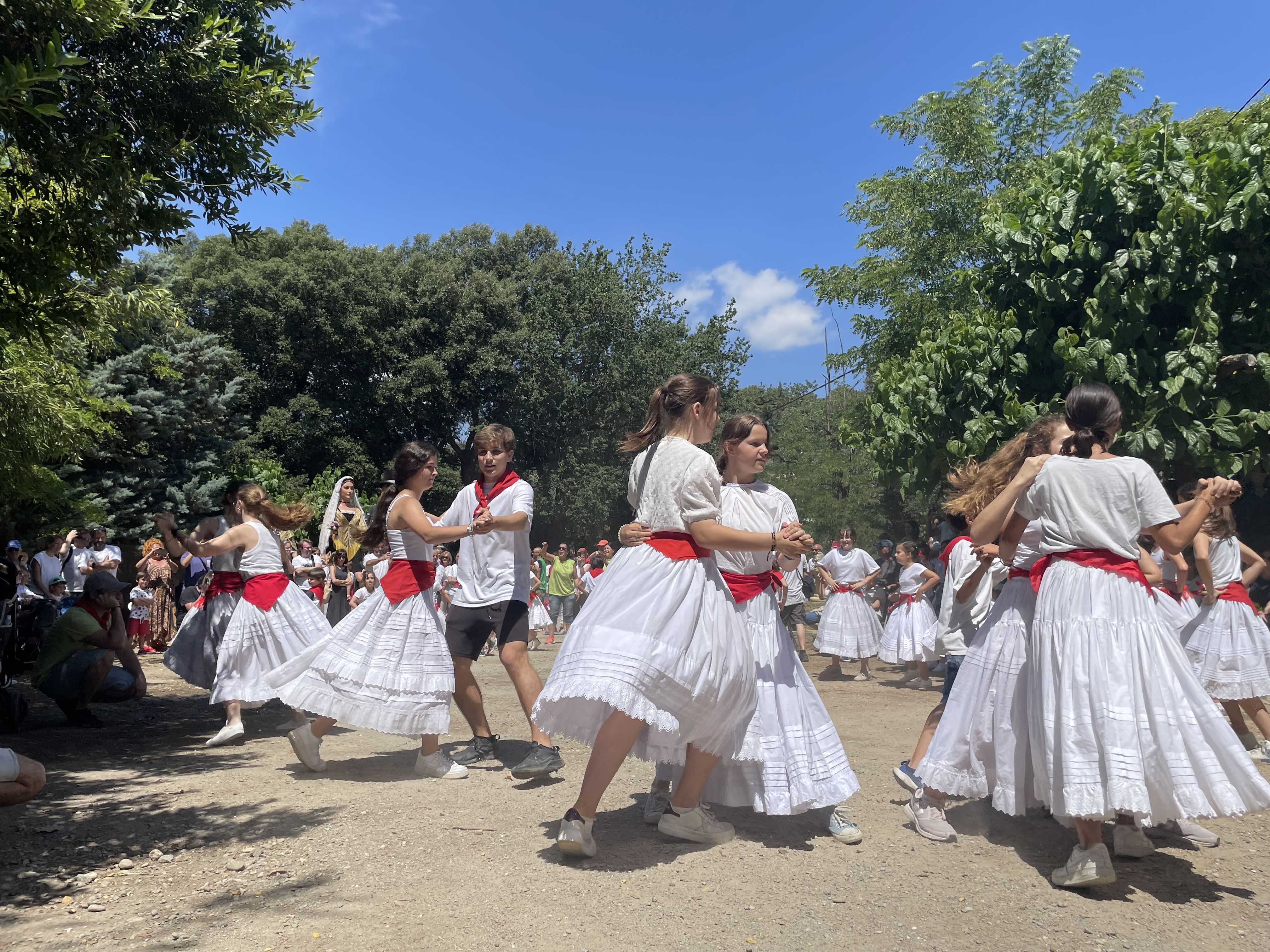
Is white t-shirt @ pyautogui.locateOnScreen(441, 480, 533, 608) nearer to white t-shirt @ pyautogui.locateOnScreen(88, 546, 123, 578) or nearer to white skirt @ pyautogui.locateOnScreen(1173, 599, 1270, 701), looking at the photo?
white skirt @ pyautogui.locateOnScreen(1173, 599, 1270, 701)

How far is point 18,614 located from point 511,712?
17.9 ft

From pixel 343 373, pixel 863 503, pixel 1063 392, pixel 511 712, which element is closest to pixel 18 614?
pixel 511 712

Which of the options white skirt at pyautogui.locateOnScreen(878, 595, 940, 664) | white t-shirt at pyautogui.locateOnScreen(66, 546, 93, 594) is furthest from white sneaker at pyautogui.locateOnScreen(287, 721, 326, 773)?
white t-shirt at pyautogui.locateOnScreen(66, 546, 93, 594)

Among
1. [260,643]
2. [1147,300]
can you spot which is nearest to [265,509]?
[260,643]

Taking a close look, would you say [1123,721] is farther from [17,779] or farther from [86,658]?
[86,658]

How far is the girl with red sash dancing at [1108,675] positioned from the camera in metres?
3.76

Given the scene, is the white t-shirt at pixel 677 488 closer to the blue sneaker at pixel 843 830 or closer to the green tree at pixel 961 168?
the blue sneaker at pixel 843 830

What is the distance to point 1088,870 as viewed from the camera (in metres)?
3.83

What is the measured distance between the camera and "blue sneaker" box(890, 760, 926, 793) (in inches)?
192

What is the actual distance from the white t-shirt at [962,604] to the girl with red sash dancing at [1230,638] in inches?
71.6

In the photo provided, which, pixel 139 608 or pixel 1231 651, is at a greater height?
pixel 139 608

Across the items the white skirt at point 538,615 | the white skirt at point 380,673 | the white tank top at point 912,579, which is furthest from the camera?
the white skirt at point 538,615

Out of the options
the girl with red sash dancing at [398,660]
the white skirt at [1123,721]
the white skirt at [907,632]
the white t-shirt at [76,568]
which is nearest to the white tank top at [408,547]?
the girl with red sash dancing at [398,660]

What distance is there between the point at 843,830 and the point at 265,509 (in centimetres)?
501
